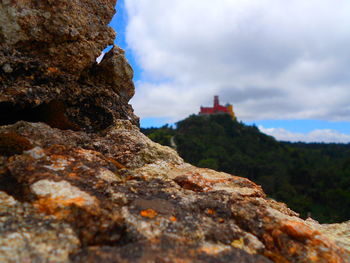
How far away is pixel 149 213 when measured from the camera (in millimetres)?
4066

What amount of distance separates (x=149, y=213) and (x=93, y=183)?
124 cm

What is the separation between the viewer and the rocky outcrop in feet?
11.3

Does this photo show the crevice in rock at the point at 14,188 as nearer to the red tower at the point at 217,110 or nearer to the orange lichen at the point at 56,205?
the orange lichen at the point at 56,205

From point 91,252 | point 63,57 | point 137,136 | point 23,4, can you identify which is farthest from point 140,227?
point 23,4

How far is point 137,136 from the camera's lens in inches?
287

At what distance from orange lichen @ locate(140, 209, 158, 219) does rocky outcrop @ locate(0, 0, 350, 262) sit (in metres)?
0.03

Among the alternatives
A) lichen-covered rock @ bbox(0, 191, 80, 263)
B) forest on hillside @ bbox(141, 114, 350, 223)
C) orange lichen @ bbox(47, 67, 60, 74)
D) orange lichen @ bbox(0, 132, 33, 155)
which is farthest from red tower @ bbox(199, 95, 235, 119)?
lichen-covered rock @ bbox(0, 191, 80, 263)

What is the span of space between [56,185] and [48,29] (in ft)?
14.1

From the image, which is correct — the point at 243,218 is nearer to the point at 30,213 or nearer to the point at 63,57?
the point at 30,213

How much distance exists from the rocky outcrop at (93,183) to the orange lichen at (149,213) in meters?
0.03

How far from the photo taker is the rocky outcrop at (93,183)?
345 cm

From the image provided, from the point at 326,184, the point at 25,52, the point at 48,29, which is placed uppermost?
the point at 48,29

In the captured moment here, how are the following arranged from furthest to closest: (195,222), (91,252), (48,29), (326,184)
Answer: (326,184) → (48,29) → (195,222) → (91,252)

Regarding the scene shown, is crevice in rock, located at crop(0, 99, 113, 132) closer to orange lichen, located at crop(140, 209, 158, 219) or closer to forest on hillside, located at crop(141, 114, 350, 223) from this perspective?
orange lichen, located at crop(140, 209, 158, 219)
